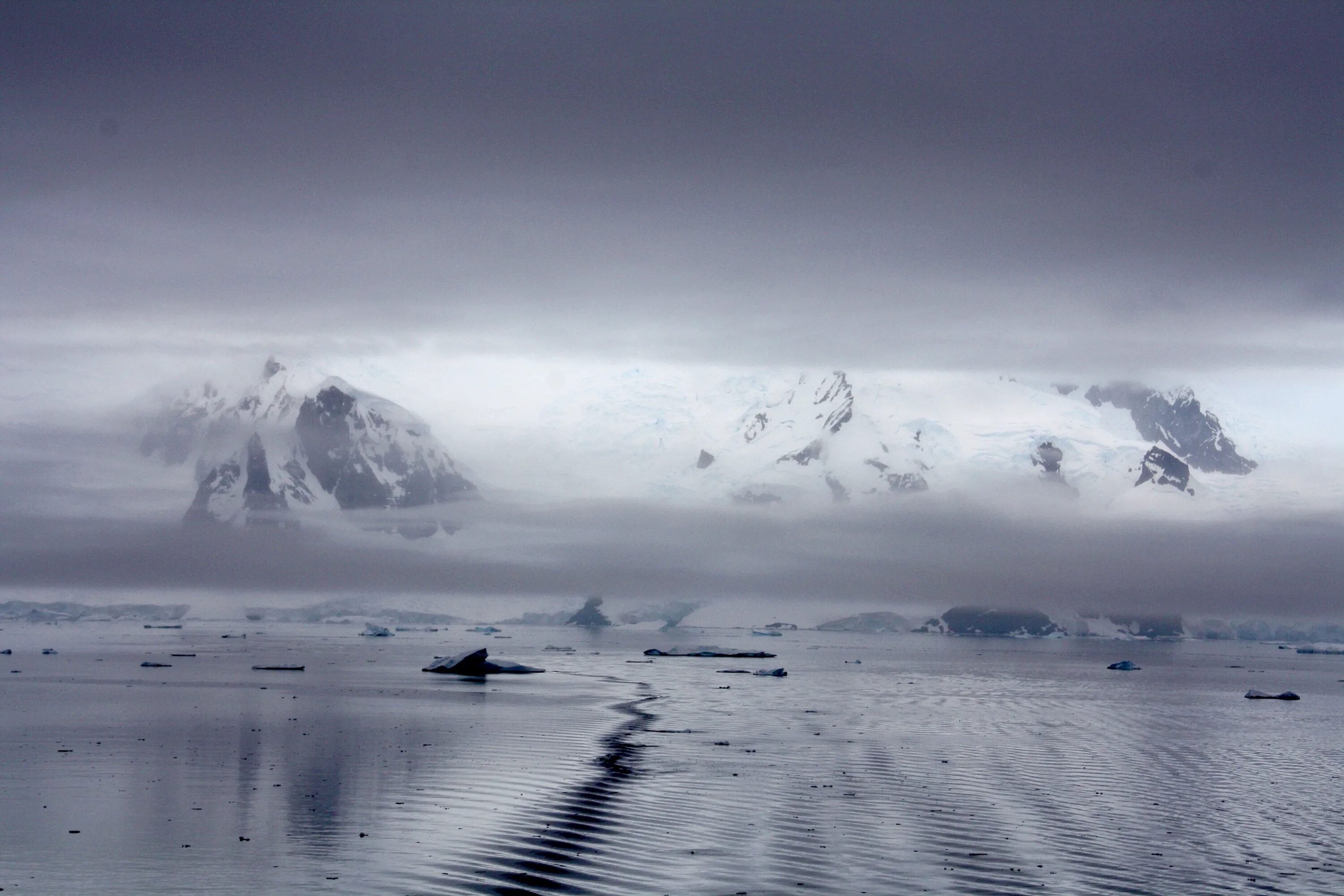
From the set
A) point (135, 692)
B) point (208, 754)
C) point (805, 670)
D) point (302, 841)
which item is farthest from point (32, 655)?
point (302, 841)

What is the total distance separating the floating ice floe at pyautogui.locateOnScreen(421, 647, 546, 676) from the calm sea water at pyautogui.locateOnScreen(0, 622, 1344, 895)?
3672 centimetres

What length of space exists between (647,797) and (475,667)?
287ft

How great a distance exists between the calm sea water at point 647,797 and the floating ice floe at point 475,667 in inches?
1446

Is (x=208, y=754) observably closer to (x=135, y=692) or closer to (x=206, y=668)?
(x=135, y=692)

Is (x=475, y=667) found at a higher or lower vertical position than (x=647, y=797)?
lower

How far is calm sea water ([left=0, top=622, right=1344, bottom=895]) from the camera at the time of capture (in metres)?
29.2

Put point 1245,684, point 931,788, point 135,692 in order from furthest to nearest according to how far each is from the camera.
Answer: point 1245,684, point 135,692, point 931,788

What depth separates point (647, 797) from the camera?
40.8 metres

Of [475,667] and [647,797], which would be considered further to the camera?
[475,667]

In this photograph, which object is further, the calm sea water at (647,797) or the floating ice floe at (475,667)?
the floating ice floe at (475,667)

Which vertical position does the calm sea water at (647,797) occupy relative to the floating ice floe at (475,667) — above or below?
above

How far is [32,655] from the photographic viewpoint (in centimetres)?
15738

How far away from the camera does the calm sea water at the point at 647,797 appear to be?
2922 centimetres

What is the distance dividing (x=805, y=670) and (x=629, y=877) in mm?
128101
